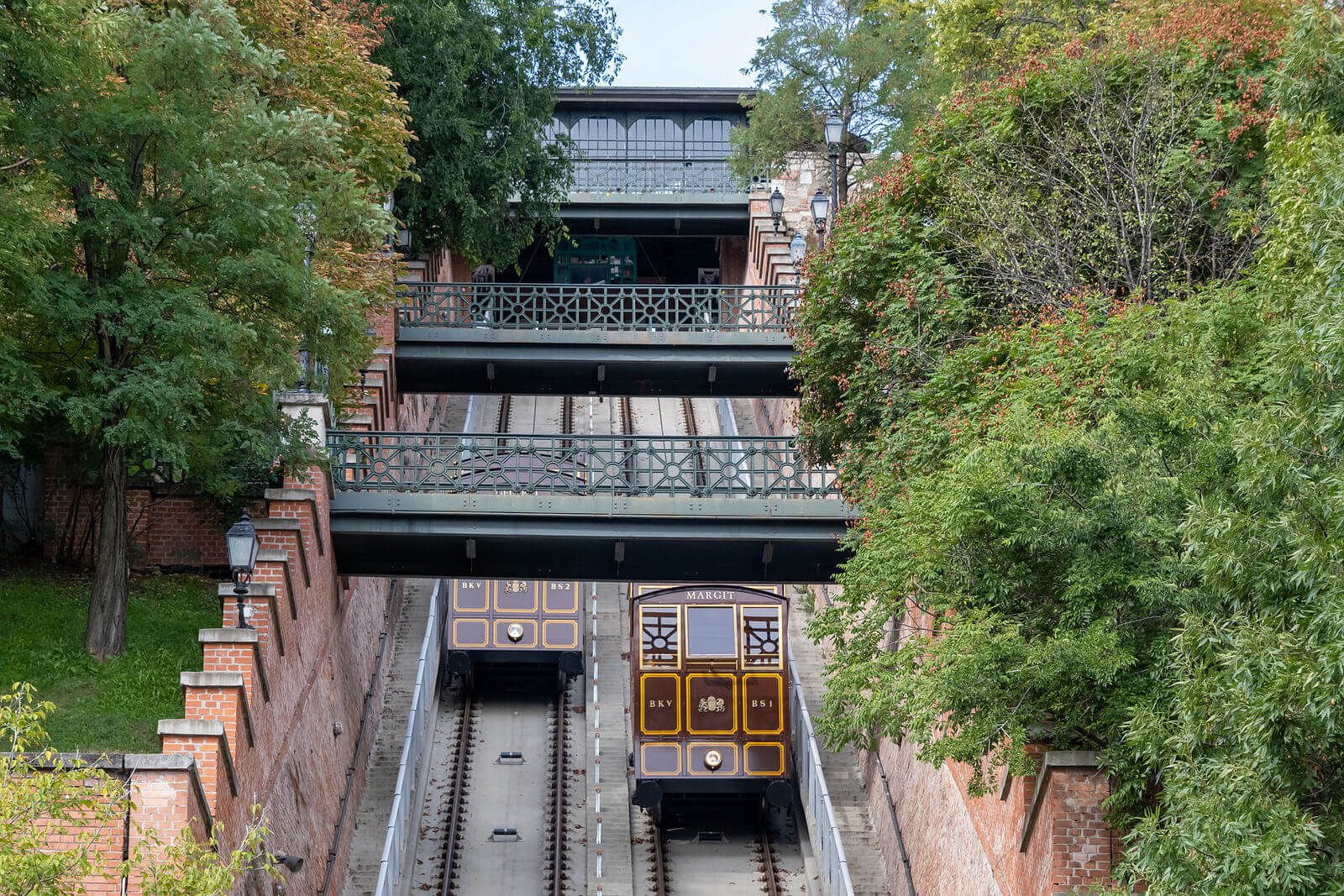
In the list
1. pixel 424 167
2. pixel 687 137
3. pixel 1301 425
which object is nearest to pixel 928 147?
pixel 1301 425

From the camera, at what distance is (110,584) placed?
1748 centimetres

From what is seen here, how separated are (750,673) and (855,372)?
5.51 meters

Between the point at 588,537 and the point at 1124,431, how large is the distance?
8.83 metres

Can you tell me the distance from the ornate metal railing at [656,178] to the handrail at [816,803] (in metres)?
22.4

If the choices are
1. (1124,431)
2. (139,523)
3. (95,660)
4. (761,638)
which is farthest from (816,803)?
(1124,431)

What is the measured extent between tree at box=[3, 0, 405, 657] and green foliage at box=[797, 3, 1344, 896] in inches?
264

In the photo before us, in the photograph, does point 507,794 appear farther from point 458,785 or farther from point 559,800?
point 559,800

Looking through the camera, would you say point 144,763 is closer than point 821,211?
Yes

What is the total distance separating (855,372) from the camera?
20.5 metres

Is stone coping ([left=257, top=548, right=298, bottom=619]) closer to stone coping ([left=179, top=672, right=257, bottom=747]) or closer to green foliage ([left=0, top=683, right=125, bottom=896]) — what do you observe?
stone coping ([left=179, top=672, right=257, bottom=747])

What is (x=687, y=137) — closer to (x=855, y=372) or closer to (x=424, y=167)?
(x=424, y=167)

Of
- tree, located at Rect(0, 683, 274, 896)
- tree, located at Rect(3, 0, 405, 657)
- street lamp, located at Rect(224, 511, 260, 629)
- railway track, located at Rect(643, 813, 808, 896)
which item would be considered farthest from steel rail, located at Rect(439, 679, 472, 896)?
tree, located at Rect(0, 683, 274, 896)

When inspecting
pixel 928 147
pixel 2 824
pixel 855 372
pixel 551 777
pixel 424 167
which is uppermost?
pixel 424 167

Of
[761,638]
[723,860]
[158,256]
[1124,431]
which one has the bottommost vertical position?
[723,860]
